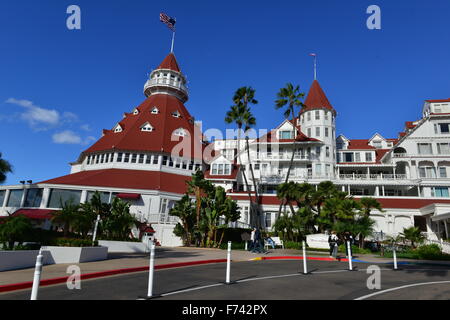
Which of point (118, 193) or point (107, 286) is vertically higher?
point (118, 193)

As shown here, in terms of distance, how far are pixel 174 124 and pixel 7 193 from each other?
23033 mm

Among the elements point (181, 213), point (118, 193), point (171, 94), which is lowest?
point (181, 213)

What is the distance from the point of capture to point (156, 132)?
41656 millimetres

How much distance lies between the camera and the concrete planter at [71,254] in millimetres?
12984

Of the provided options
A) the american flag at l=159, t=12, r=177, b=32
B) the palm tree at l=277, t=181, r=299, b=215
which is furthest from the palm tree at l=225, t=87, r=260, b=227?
the american flag at l=159, t=12, r=177, b=32

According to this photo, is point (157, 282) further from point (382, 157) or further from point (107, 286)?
point (382, 157)

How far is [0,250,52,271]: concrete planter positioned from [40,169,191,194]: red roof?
20497mm

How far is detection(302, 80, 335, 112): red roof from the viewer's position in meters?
44.0

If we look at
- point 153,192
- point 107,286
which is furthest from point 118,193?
point 107,286

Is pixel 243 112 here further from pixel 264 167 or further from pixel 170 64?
pixel 170 64

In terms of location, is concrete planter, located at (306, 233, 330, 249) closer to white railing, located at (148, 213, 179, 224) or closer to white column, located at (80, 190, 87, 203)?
white railing, located at (148, 213, 179, 224)

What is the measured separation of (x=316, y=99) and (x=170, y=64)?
28.0m

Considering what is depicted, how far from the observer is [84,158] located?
42.7 meters
